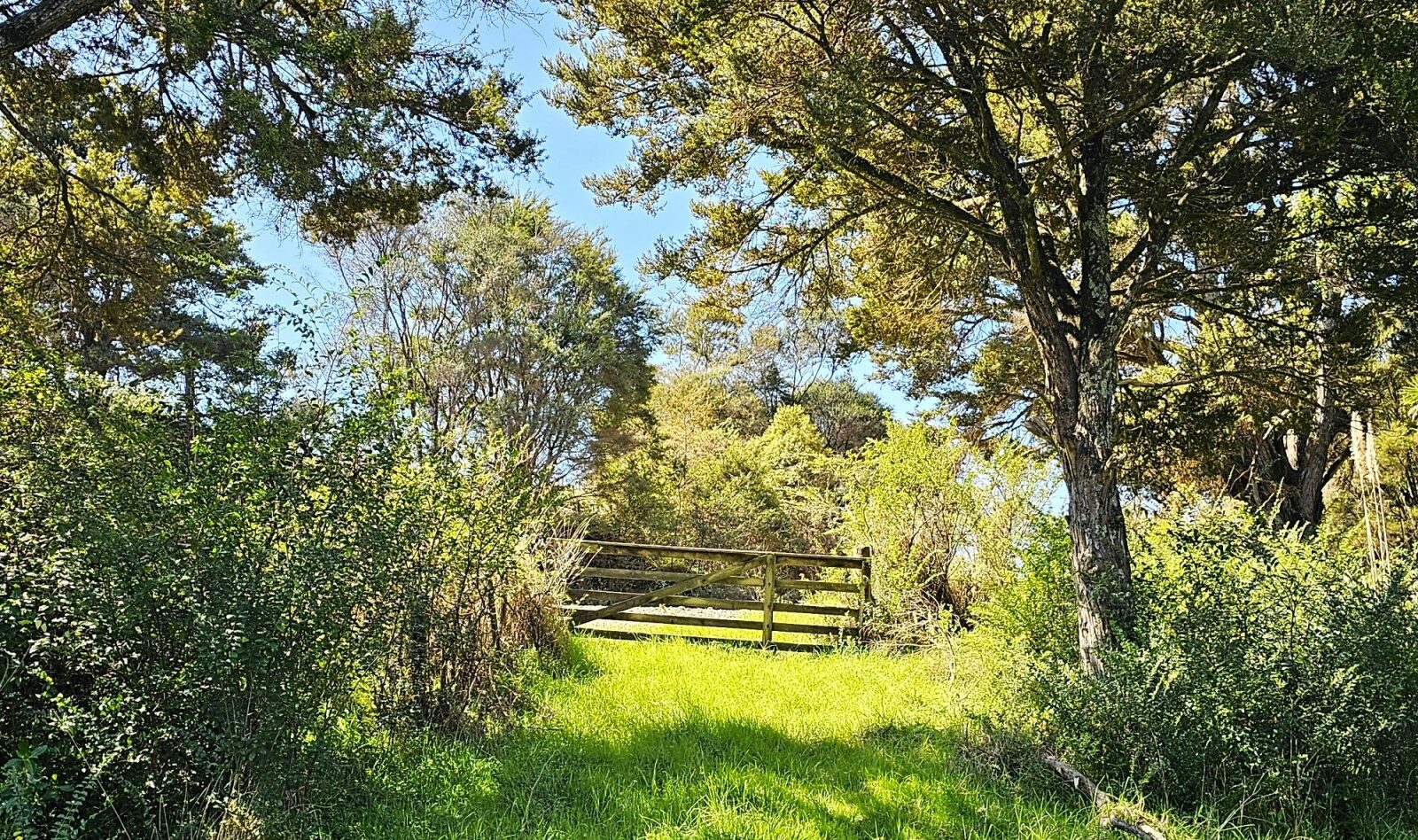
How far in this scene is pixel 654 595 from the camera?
859 centimetres

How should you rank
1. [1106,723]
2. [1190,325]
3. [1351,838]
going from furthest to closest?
[1190,325]
[1106,723]
[1351,838]

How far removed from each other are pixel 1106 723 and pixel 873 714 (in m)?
1.74

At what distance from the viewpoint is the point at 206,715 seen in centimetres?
284

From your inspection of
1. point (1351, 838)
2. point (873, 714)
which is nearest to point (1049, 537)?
point (873, 714)

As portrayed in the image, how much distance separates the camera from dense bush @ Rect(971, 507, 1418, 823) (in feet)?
11.8

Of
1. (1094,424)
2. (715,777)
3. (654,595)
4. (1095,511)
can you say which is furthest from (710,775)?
(654,595)

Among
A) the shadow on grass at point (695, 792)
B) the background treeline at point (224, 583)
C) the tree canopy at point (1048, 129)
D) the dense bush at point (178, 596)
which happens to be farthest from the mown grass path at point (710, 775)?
the tree canopy at point (1048, 129)

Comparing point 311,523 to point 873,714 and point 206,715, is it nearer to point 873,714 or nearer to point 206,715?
point 206,715

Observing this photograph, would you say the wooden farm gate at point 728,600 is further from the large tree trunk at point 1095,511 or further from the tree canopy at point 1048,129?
the large tree trunk at point 1095,511

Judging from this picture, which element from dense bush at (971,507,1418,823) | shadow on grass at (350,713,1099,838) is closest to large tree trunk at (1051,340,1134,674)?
dense bush at (971,507,1418,823)

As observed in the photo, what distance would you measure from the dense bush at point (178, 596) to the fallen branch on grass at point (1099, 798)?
341 cm

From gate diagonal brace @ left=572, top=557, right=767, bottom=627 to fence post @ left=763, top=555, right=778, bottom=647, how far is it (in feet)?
0.32

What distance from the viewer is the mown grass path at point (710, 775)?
333 centimetres

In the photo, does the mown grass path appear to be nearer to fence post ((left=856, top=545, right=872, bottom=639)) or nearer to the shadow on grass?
the shadow on grass
